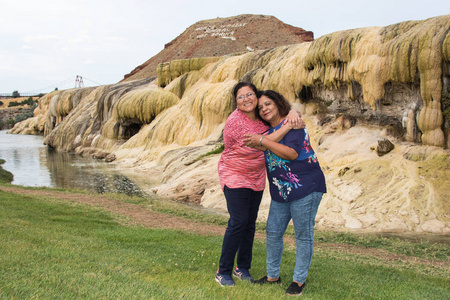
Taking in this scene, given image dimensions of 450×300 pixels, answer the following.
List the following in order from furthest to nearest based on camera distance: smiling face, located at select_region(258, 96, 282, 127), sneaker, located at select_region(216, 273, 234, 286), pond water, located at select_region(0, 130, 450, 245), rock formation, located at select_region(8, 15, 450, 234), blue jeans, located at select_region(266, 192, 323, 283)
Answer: pond water, located at select_region(0, 130, 450, 245) < rock formation, located at select_region(8, 15, 450, 234) < smiling face, located at select_region(258, 96, 282, 127) < sneaker, located at select_region(216, 273, 234, 286) < blue jeans, located at select_region(266, 192, 323, 283)

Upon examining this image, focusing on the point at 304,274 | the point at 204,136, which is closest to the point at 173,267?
the point at 304,274

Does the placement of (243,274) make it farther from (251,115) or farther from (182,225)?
(182,225)

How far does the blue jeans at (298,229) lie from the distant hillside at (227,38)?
63386 mm

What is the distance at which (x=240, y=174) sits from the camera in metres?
4.59

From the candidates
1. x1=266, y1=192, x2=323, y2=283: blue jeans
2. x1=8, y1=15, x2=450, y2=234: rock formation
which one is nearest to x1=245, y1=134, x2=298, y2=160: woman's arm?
x1=266, y1=192, x2=323, y2=283: blue jeans

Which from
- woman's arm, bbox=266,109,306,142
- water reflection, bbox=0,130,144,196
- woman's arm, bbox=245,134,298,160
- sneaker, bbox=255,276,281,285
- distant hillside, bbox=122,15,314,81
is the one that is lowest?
water reflection, bbox=0,130,144,196

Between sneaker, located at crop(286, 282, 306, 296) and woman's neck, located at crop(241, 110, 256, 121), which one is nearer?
sneaker, located at crop(286, 282, 306, 296)

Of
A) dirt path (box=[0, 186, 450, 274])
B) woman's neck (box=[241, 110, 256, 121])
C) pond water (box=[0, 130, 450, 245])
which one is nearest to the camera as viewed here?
woman's neck (box=[241, 110, 256, 121])

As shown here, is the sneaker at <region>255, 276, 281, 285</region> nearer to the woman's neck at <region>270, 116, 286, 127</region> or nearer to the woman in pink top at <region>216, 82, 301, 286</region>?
the woman in pink top at <region>216, 82, 301, 286</region>

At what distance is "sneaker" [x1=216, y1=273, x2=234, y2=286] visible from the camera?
4.45 metres

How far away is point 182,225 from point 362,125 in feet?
28.1

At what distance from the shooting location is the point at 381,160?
513 inches

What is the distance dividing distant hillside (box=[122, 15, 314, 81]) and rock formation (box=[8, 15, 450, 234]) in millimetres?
45299

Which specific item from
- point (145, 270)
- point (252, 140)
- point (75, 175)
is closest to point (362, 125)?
point (252, 140)
